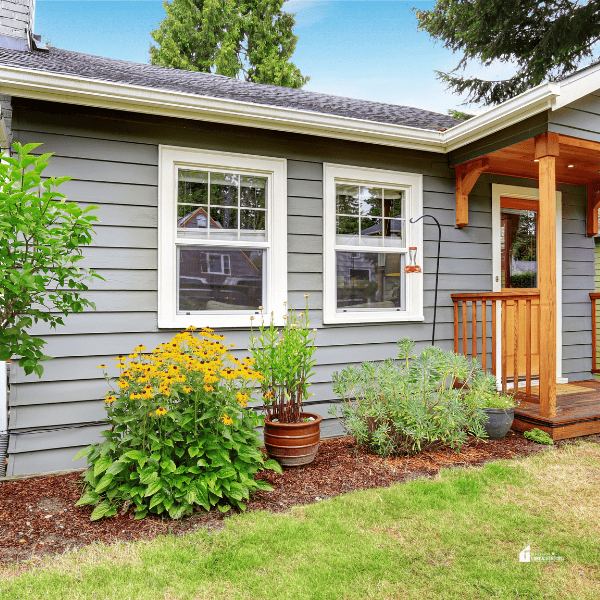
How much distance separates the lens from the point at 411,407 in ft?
10.3

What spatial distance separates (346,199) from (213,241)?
1306 mm

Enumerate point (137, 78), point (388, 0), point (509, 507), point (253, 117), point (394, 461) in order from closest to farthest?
point (509, 507) < point (394, 461) < point (253, 117) < point (137, 78) < point (388, 0)

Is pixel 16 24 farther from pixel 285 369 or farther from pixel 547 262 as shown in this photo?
pixel 547 262

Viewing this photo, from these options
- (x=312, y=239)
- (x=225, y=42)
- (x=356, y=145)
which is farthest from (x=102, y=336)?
(x=225, y=42)

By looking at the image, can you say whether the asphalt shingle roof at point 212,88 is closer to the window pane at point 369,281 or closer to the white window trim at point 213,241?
the white window trim at point 213,241

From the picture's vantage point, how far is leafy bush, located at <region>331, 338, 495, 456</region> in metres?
3.20

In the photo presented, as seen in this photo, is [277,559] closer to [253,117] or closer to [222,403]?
[222,403]

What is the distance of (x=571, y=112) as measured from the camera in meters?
3.59

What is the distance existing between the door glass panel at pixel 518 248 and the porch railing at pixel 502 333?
0.19 metres

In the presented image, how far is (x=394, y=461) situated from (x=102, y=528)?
1.88 metres

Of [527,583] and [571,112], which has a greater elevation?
[571,112]

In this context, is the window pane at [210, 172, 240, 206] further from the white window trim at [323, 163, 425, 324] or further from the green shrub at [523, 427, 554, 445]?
the green shrub at [523, 427, 554, 445]

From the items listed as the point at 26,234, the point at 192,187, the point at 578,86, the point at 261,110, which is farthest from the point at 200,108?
the point at 578,86

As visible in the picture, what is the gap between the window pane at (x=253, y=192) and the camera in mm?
3758
